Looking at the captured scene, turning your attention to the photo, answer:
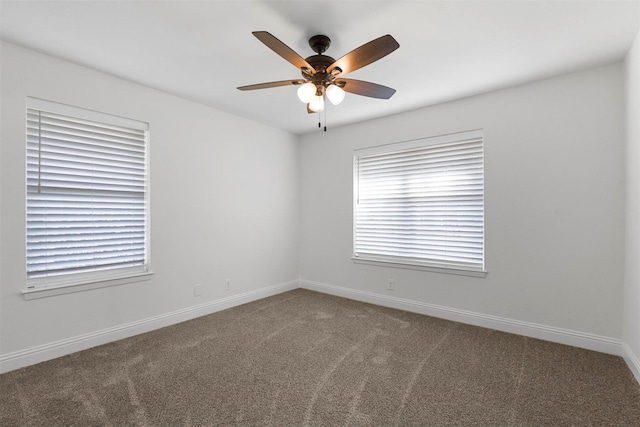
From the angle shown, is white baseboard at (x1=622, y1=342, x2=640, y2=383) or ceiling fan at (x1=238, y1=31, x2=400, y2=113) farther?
white baseboard at (x1=622, y1=342, x2=640, y2=383)

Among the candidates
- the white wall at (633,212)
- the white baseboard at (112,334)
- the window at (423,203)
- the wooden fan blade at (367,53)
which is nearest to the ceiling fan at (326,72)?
the wooden fan blade at (367,53)

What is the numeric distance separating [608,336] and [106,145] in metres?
5.01

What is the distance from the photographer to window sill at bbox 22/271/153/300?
8.38 ft

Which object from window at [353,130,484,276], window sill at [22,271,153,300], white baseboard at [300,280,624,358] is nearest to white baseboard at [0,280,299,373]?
window sill at [22,271,153,300]

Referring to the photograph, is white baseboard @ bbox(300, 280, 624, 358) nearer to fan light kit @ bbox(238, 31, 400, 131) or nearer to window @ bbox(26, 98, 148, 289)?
fan light kit @ bbox(238, 31, 400, 131)

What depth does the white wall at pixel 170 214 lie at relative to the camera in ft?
8.13

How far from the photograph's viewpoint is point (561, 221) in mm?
2945

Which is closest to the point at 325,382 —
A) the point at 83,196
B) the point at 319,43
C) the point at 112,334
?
the point at 112,334

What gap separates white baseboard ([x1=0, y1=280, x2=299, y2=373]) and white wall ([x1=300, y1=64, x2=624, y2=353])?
7.47 feet

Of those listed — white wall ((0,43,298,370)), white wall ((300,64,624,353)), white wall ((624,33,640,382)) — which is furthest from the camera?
white wall ((300,64,624,353))

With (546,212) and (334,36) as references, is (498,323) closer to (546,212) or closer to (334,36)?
(546,212)

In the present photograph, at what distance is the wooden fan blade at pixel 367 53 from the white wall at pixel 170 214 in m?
2.24

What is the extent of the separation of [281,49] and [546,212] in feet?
9.49

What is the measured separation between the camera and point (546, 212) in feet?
9.91
